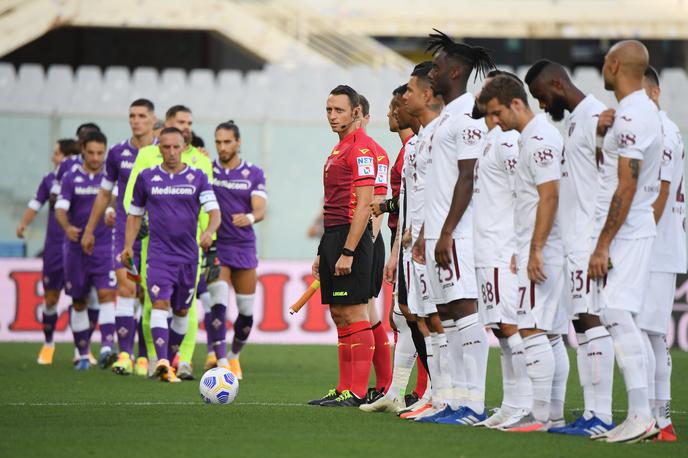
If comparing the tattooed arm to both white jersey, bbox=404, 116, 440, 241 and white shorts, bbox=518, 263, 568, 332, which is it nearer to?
white shorts, bbox=518, 263, 568, 332

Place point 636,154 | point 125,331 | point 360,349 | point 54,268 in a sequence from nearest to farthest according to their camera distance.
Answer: point 636,154 < point 360,349 < point 125,331 < point 54,268

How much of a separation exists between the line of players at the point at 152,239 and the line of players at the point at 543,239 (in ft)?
11.9

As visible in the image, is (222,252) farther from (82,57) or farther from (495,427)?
(82,57)

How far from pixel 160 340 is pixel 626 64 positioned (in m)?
5.91

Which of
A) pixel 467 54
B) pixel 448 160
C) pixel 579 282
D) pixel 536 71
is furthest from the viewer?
pixel 467 54

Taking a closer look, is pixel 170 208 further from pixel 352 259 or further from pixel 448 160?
pixel 448 160

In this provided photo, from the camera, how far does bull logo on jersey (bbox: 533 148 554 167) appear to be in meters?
7.48

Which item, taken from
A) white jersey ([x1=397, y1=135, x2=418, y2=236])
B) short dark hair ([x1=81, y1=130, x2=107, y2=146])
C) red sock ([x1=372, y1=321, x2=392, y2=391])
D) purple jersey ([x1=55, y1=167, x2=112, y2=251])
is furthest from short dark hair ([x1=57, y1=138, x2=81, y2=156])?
white jersey ([x1=397, y1=135, x2=418, y2=236])

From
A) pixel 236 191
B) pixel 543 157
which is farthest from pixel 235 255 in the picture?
pixel 543 157

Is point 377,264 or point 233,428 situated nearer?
point 233,428

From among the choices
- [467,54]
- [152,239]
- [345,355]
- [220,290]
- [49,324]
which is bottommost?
[49,324]

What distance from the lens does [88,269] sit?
1384 centimetres

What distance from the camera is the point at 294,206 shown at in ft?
66.8

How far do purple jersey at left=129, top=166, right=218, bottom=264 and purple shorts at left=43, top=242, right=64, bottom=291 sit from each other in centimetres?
298
